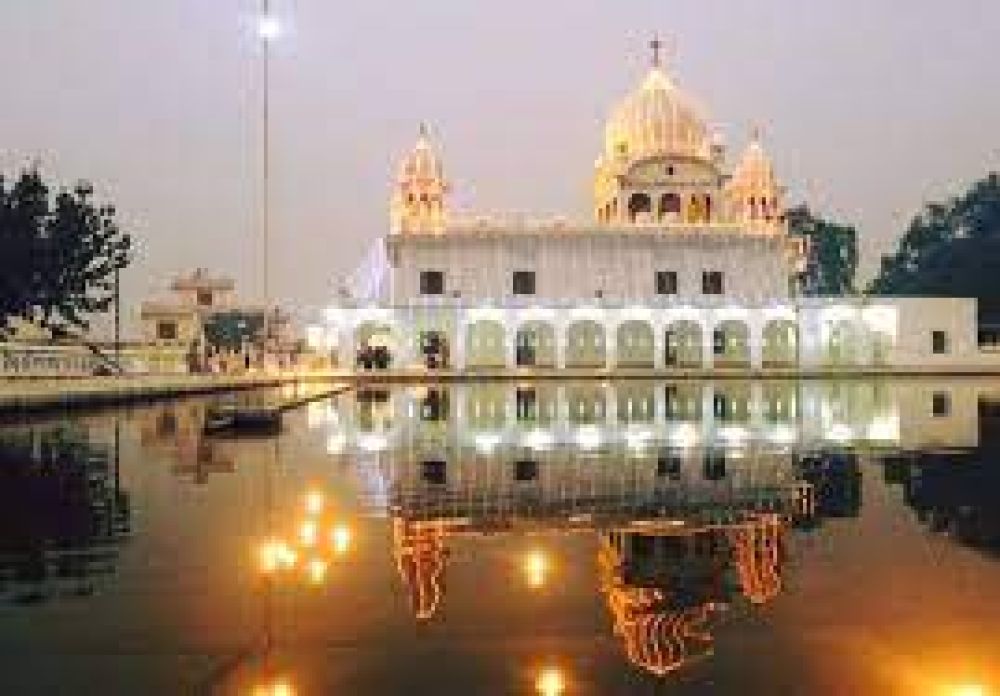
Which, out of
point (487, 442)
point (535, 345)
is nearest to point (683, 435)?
point (487, 442)

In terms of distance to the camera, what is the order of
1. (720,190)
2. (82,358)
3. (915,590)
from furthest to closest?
(720,190)
(82,358)
(915,590)

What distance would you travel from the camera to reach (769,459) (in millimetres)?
18219

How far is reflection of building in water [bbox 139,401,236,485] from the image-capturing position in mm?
17359

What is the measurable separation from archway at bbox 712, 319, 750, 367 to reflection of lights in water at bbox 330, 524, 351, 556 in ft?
204

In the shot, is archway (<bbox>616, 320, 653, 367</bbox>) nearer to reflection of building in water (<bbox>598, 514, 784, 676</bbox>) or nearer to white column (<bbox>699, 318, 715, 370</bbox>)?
white column (<bbox>699, 318, 715, 370</bbox>)

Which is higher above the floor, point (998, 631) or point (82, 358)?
point (82, 358)

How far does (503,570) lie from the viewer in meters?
9.20

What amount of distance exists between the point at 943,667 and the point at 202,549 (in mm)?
5718

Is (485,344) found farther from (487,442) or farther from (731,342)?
(487,442)

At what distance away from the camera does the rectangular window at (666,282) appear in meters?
75.2

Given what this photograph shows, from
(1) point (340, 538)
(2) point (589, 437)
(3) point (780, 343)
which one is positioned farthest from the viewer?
(3) point (780, 343)

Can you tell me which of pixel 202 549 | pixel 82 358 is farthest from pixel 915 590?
pixel 82 358

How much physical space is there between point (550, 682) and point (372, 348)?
64.2 meters

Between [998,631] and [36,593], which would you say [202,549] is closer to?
[36,593]
